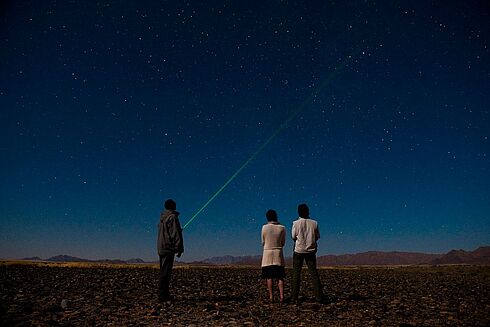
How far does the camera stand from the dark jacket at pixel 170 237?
46.2 ft

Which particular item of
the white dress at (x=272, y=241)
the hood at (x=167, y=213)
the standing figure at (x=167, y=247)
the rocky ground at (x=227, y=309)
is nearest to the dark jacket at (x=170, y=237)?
the standing figure at (x=167, y=247)

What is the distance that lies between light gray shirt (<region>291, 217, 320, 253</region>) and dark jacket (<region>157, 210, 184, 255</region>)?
4.22 metres

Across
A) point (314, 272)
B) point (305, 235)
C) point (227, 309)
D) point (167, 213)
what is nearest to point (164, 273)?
point (167, 213)

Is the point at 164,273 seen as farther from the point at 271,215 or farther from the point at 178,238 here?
the point at 271,215

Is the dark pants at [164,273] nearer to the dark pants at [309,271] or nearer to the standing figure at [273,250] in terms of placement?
the standing figure at [273,250]

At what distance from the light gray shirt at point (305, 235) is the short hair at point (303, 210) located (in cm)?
26

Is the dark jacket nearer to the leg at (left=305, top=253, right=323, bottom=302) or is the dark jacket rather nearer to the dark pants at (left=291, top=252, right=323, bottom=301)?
the dark pants at (left=291, top=252, right=323, bottom=301)

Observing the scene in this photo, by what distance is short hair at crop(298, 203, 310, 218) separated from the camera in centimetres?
1395

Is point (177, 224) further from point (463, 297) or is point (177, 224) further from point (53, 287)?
point (463, 297)

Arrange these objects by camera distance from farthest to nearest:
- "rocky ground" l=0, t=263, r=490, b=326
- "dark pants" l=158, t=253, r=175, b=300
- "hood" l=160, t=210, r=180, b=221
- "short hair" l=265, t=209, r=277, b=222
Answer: "hood" l=160, t=210, r=180, b=221
"dark pants" l=158, t=253, r=175, b=300
"short hair" l=265, t=209, r=277, b=222
"rocky ground" l=0, t=263, r=490, b=326

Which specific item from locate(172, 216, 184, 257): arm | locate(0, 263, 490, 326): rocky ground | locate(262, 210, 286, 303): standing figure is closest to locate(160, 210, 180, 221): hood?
locate(172, 216, 184, 257): arm

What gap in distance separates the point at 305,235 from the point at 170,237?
196 inches

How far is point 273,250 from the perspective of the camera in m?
13.5

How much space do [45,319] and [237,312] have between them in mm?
5537
